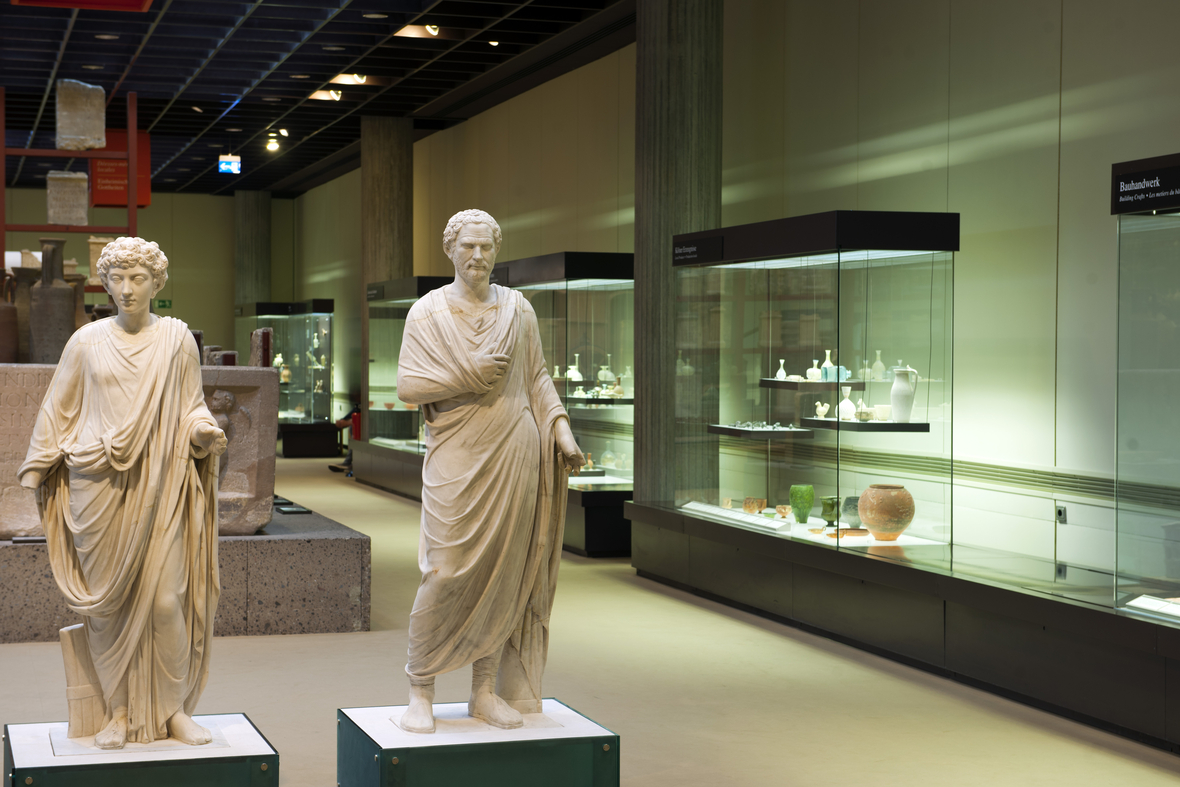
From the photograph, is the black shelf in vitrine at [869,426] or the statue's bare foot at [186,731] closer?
the statue's bare foot at [186,731]

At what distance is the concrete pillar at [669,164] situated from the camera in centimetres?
1026

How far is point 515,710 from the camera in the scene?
15.5 ft

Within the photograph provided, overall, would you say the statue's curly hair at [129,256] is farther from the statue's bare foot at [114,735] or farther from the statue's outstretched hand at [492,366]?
the statue's bare foot at [114,735]

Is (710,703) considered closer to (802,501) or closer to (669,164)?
(802,501)

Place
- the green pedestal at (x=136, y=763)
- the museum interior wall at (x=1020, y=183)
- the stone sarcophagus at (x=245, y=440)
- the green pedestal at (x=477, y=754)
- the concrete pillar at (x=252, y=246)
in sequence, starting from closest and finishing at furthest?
the green pedestal at (x=136, y=763), the green pedestal at (x=477, y=754), the museum interior wall at (x=1020, y=183), the stone sarcophagus at (x=245, y=440), the concrete pillar at (x=252, y=246)

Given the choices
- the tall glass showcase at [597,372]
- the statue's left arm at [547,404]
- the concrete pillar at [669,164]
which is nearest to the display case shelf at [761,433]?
the concrete pillar at [669,164]

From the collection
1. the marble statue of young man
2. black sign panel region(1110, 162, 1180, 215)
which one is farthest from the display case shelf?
the marble statue of young man

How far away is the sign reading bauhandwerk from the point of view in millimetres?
5480

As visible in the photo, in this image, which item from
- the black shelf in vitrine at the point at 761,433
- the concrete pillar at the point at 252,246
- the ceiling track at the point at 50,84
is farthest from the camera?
the concrete pillar at the point at 252,246

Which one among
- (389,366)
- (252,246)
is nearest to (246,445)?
(389,366)

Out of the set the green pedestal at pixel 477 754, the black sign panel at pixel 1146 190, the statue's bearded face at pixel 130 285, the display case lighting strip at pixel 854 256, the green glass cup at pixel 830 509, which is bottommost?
the green pedestal at pixel 477 754

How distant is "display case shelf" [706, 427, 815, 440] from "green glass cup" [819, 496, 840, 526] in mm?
444

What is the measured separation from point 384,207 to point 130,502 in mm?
14570

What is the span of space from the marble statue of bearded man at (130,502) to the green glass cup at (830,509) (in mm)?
4456
